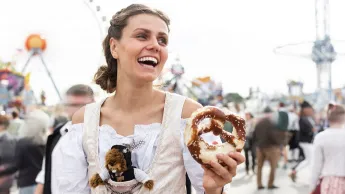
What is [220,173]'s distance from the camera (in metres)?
1.45

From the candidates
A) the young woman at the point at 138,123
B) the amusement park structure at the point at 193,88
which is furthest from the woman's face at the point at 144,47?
the amusement park structure at the point at 193,88

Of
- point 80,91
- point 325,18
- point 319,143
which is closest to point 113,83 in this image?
point 80,91

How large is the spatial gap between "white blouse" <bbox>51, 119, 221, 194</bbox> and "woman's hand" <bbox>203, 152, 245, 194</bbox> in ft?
0.42

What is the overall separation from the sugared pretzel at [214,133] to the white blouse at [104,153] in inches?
3.1

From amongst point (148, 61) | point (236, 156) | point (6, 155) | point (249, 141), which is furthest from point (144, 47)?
point (249, 141)

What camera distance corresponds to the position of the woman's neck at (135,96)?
5.76 feet

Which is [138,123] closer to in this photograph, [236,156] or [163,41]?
[163,41]

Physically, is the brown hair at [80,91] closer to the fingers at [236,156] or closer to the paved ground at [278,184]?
the fingers at [236,156]

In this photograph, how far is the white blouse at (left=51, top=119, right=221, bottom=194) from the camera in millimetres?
1655

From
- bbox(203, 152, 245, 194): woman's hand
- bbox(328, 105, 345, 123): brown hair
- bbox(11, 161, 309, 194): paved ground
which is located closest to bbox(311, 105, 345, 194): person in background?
bbox(328, 105, 345, 123): brown hair

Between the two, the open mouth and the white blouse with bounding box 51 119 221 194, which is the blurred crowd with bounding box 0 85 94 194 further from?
the open mouth

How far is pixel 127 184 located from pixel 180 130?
29 centimetres

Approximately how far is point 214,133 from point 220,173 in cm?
22

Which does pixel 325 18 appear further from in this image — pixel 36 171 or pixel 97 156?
pixel 97 156
